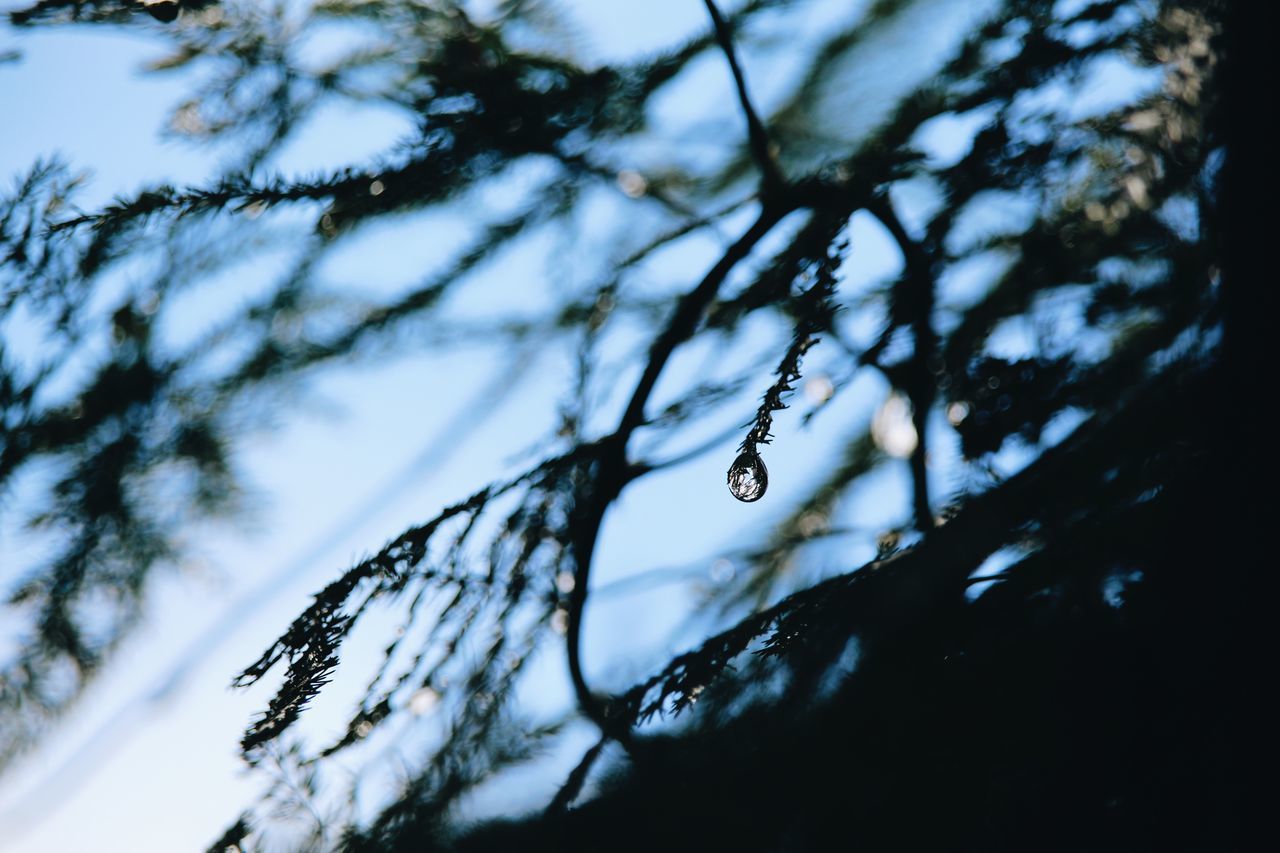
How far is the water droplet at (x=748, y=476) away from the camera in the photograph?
0.51 metres

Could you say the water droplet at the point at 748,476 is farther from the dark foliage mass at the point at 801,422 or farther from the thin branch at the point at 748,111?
the thin branch at the point at 748,111

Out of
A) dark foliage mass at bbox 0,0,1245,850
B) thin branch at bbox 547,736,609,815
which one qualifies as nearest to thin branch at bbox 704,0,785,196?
dark foliage mass at bbox 0,0,1245,850

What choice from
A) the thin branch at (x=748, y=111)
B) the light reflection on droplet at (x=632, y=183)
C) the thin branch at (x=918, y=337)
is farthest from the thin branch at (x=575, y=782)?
the light reflection on droplet at (x=632, y=183)

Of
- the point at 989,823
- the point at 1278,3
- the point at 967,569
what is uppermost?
the point at 1278,3

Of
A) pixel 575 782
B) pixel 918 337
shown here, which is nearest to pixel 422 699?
pixel 575 782

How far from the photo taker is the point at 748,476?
55 cm

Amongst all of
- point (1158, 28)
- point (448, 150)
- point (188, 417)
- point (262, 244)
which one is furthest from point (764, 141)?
point (188, 417)

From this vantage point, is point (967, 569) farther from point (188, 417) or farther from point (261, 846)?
point (188, 417)

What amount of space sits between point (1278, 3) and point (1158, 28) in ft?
0.49

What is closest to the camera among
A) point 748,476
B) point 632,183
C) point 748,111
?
point 748,476

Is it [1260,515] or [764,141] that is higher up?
[764,141]

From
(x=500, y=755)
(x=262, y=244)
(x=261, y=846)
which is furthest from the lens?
(x=262, y=244)

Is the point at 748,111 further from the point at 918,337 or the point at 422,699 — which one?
the point at 422,699

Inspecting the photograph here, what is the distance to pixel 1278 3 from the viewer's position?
29.0 inches
